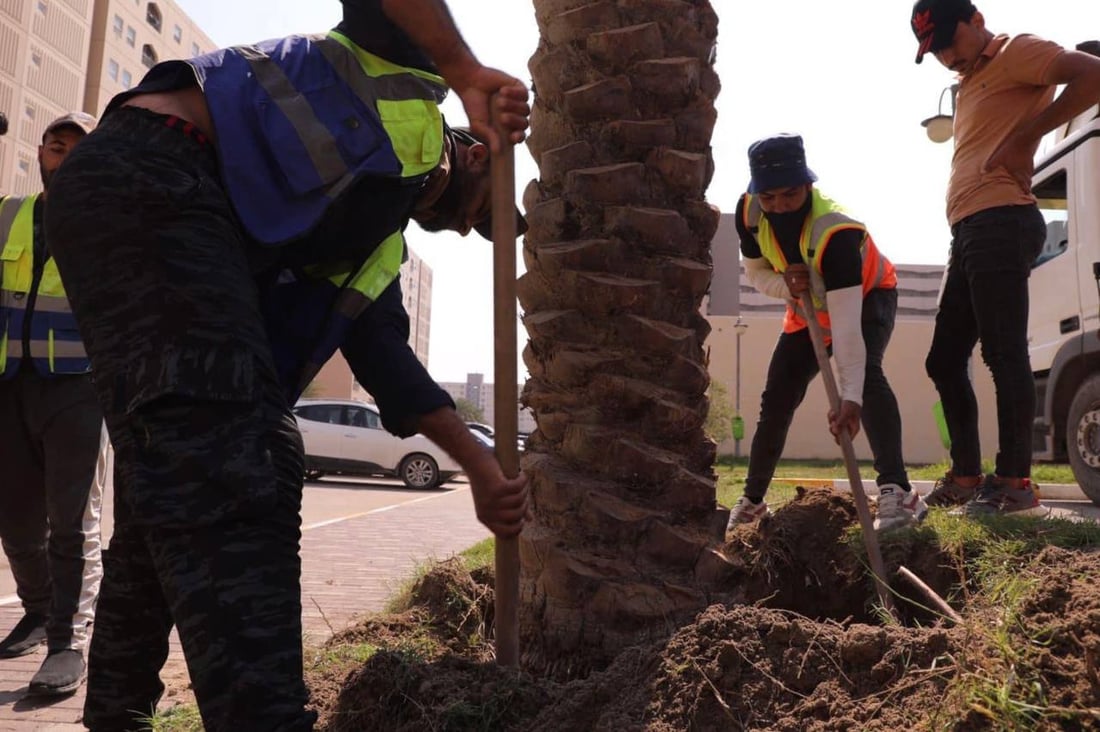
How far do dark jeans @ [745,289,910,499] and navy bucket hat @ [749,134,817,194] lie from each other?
2.51 ft

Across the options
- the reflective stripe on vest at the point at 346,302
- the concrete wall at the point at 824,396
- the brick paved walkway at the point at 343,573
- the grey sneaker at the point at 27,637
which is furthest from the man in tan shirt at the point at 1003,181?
the concrete wall at the point at 824,396

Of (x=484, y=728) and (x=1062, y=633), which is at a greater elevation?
(x=1062, y=633)

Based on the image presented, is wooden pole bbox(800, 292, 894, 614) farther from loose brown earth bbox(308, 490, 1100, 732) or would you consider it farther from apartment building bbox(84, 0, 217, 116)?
apartment building bbox(84, 0, 217, 116)

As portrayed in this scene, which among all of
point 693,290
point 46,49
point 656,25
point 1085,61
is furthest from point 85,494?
point 46,49

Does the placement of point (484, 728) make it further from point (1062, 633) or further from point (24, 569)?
point (24, 569)

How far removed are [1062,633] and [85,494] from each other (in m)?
3.22

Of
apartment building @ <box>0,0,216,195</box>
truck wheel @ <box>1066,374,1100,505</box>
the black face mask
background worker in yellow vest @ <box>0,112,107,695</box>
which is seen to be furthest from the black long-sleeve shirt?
apartment building @ <box>0,0,216,195</box>

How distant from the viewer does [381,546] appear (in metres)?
7.46

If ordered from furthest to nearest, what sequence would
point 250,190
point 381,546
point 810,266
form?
point 381,546
point 810,266
point 250,190

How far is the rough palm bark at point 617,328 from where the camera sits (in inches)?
97.5

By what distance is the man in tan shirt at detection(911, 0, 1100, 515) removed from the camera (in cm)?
386

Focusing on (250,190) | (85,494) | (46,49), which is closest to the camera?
(250,190)

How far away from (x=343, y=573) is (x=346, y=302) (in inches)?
165

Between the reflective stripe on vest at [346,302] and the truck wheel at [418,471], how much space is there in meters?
16.1
